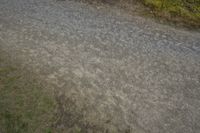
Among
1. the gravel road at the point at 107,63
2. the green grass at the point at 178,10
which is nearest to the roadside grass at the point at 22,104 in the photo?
the gravel road at the point at 107,63

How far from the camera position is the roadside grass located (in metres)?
6.41

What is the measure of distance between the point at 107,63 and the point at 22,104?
285cm

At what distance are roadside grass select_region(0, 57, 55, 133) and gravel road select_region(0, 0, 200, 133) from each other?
0.92 feet

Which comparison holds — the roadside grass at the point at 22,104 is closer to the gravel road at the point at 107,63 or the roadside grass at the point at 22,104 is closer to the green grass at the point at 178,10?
the gravel road at the point at 107,63

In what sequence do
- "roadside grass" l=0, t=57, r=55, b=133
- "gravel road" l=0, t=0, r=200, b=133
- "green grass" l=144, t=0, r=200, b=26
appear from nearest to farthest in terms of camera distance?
1. "roadside grass" l=0, t=57, r=55, b=133
2. "gravel road" l=0, t=0, r=200, b=133
3. "green grass" l=144, t=0, r=200, b=26

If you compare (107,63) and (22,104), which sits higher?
(107,63)

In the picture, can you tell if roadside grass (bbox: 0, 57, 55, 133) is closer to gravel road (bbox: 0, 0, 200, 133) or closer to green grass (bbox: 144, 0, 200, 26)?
gravel road (bbox: 0, 0, 200, 133)

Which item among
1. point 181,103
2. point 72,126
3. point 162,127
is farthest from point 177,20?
point 72,126

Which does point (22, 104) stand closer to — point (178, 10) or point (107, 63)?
point (107, 63)

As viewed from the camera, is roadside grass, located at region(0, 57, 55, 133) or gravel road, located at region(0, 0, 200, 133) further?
gravel road, located at region(0, 0, 200, 133)

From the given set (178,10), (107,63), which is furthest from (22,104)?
(178,10)

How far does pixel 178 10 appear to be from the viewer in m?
12.4

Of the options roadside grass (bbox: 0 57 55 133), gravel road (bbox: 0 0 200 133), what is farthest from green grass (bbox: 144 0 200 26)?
roadside grass (bbox: 0 57 55 133)

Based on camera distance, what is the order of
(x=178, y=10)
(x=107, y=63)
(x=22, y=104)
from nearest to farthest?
(x=22, y=104), (x=107, y=63), (x=178, y=10)
